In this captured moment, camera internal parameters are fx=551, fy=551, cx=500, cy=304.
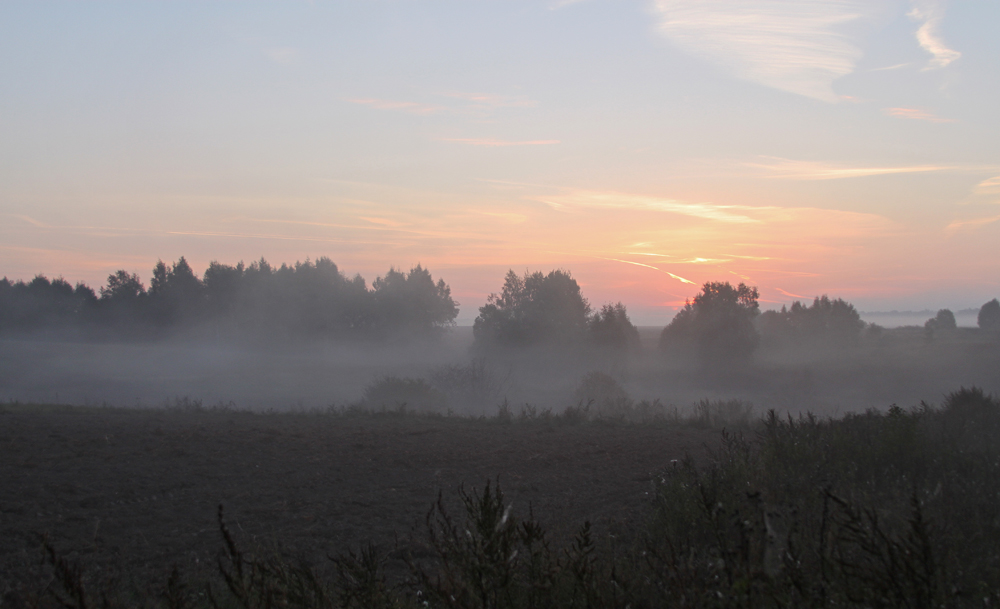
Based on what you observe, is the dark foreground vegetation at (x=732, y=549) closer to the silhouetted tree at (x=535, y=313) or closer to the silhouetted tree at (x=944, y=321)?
the silhouetted tree at (x=535, y=313)

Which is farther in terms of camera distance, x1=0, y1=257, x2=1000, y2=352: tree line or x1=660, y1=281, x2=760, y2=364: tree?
x1=0, y1=257, x2=1000, y2=352: tree line

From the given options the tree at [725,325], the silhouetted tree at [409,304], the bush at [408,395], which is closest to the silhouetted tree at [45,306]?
the silhouetted tree at [409,304]

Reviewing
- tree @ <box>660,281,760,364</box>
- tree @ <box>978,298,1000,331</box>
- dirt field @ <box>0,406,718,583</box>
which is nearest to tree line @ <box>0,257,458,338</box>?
tree @ <box>660,281,760,364</box>

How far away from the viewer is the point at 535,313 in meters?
41.7

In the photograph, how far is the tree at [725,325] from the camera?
42500 millimetres

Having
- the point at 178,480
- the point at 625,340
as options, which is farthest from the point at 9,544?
the point at 625,340

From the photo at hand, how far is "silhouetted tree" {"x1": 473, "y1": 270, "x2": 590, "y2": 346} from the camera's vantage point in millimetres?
41656

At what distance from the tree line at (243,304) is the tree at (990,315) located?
66.5 m

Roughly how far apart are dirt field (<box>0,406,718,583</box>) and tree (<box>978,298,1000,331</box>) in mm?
77054

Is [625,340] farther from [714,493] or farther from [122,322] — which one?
[122,322]

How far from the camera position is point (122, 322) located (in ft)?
185

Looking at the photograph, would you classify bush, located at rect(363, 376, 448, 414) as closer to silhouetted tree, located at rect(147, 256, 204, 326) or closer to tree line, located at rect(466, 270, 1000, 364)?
tree line, located at rect(466, 270, 1000, 364)

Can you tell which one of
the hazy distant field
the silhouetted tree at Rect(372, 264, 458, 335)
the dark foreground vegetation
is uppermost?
the silhouetted tree at Rect(372, 264, 458, 335)

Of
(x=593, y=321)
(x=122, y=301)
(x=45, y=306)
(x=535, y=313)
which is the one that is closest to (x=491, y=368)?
(x=535, y=313)
